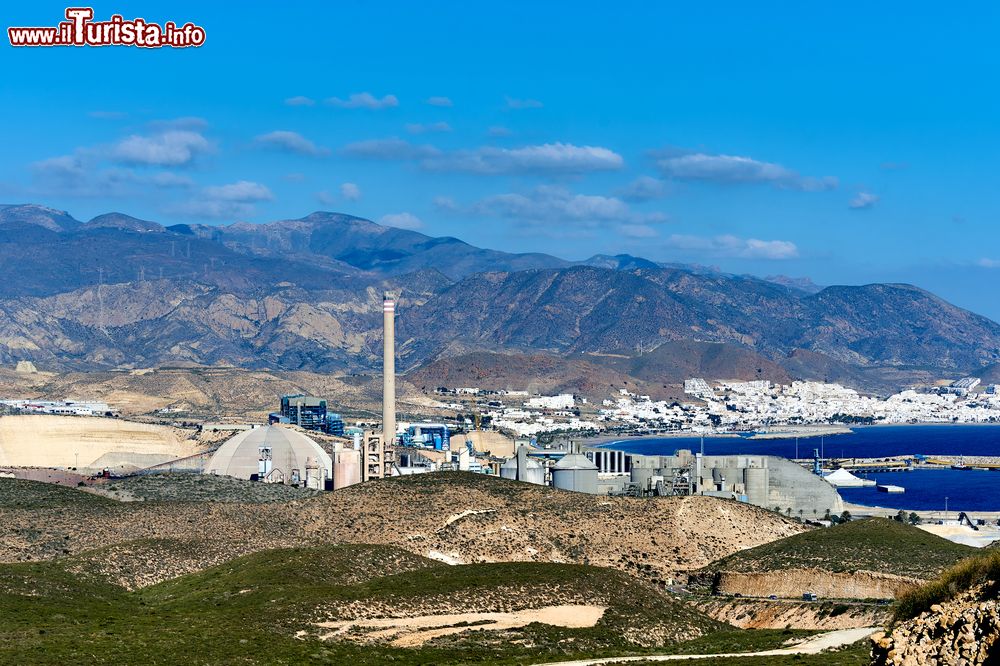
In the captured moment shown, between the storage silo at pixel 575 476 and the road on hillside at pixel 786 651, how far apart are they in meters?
55.1

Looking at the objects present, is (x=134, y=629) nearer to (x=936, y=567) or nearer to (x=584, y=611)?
(x=584, y=611)

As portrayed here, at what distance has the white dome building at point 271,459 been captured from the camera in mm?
128375

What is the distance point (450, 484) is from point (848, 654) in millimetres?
46652

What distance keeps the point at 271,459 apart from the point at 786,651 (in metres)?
80.7

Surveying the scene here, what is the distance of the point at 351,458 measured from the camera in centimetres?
12306

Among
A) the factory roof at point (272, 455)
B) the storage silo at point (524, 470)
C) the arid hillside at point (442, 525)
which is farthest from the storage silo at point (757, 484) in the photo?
the factory roof at point (272, 455)

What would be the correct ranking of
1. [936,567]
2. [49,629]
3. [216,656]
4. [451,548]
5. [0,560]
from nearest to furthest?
[216,656] → [49,629] → [936,567] → [0,560] → [451,548]

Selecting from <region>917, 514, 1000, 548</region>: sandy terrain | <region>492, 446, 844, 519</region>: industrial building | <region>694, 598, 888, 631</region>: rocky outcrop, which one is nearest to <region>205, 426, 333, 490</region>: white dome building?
<region>492, 446, 844, 519</region>: industrial building

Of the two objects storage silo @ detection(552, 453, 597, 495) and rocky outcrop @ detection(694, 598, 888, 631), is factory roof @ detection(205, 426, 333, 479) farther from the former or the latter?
rocky outcrop @ detection(694, 598, 888, 631)

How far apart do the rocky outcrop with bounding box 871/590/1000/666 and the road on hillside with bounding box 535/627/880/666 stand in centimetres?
2045

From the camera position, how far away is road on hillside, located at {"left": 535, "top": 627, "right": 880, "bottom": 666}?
172ft

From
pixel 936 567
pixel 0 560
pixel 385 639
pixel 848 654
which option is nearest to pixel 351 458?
pixel 0 560

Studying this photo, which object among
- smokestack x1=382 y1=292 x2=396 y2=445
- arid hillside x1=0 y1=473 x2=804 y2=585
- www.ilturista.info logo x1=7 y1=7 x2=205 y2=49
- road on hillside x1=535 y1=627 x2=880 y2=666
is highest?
www.ilturista.info logo x1=7 y1=7 x2=205 y2=49

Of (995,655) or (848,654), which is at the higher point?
(995,655)
